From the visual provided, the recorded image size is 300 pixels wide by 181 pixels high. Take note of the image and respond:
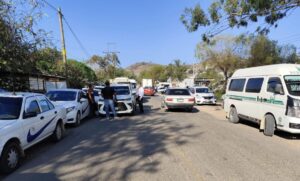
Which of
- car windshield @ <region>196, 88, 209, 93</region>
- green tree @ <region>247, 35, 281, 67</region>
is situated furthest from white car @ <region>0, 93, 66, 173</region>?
green tree @ <region>247, 35, 281, 67</region>

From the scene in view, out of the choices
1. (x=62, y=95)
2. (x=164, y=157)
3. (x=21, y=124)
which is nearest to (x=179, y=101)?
(x=62, y=95)

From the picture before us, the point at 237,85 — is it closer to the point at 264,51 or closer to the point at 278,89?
the point at 278,89

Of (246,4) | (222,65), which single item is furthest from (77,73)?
(246,4)

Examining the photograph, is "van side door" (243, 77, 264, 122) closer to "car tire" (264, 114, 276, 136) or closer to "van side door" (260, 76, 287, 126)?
"van side door" (260, 76, 287, 126)

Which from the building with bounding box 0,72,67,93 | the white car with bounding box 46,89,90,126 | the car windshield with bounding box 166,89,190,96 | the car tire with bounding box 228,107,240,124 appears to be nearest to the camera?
the white car with bounding box 46,89,90,126

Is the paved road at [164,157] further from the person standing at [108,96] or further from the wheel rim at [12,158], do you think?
the person standing at [108,96]

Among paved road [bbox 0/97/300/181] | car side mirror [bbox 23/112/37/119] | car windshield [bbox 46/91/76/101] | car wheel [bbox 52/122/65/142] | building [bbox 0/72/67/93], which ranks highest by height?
building [bbox 0/72/67/93]

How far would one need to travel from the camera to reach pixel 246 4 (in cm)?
1277

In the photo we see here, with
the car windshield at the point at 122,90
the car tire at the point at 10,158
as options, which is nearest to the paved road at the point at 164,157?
the car tire at the point at 10,158

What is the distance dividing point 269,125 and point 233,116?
3.71 metres

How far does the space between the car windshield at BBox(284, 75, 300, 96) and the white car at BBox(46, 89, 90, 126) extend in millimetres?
8361

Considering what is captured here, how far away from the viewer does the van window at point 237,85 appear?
1358 centimetres

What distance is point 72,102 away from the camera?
1359 centimetres

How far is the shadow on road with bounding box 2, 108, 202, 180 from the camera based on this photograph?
617 centimetres
